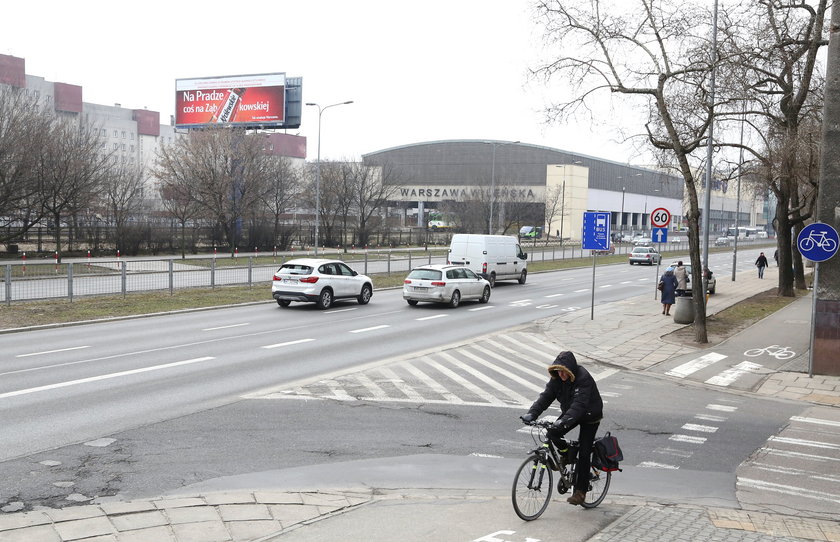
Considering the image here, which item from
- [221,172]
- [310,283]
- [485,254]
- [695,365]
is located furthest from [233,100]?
[695,365]

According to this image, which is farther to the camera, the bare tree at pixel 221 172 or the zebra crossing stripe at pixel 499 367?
the bare tree at pixel 221 172

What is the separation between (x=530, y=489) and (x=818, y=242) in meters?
10.5

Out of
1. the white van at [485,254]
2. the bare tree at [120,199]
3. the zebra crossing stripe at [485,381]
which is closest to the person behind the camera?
the zebra crossing stripe at [485,381]

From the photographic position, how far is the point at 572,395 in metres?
7.27

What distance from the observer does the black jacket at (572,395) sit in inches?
281

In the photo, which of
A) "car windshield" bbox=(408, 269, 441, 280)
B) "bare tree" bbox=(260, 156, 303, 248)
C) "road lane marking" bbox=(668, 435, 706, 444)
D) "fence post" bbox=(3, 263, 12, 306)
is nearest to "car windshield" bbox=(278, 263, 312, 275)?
"car windshield" bbox=(408, 269, 441, 280)

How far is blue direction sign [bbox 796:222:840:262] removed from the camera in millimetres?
14805

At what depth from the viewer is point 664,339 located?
2066cm

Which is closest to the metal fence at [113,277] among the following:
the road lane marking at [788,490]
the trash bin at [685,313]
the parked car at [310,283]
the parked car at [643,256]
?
the parked car at [310,283]

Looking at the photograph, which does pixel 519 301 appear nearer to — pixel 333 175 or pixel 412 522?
pixel 412 522

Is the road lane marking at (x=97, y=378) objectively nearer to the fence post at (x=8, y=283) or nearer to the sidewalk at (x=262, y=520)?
the sidewalk at (x=262, y=520)

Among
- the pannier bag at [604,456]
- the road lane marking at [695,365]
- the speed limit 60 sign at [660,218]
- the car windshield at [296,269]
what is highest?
the speed limit 60 sign at [660,218]

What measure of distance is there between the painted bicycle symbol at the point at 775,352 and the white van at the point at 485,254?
1721 cm

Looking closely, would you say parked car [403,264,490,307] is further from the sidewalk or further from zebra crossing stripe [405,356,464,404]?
the sidewalk
